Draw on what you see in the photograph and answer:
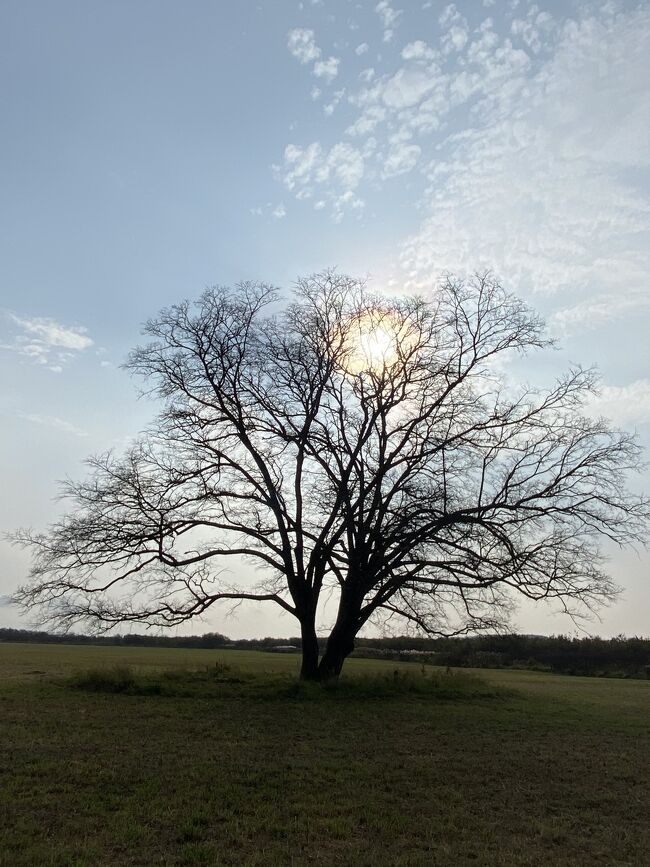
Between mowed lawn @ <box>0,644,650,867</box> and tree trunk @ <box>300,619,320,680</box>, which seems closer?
mowed lawn @ <box>0,644,650,867</box>

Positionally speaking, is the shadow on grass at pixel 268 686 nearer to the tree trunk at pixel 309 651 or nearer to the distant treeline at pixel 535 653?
the tree trunk at pixel 309 651

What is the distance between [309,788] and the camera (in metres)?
7.91

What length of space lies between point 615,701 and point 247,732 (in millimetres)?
15651

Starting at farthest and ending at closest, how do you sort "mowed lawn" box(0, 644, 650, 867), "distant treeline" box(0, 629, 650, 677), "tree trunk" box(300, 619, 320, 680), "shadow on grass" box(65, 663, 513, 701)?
"distant treeline" box(0, 629, 650, 677) < "tree trunk" box(300, 619, 320, 680) < "shadow on grass" box(65, 663, 513, 701) < "mowed lawn" box(0, 644, 650, 867)

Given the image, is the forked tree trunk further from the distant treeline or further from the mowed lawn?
the distant treeline

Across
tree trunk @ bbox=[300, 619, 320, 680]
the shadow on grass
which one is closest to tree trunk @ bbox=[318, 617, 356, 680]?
tree trunk @ bbox=[300, 619, 320, 680]

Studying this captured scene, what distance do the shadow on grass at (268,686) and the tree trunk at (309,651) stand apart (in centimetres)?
59

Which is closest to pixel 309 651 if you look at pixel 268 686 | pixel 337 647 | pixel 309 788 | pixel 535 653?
pixel 337 647

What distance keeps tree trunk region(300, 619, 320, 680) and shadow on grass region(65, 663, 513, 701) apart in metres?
0.59

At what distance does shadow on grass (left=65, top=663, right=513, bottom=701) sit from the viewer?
1736 cm

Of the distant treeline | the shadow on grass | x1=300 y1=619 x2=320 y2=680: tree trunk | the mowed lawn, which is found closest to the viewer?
the mowed lawn

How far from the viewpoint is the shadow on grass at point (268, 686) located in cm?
1736

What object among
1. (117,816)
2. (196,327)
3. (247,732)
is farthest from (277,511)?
(117,816)

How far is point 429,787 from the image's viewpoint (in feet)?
27.2
